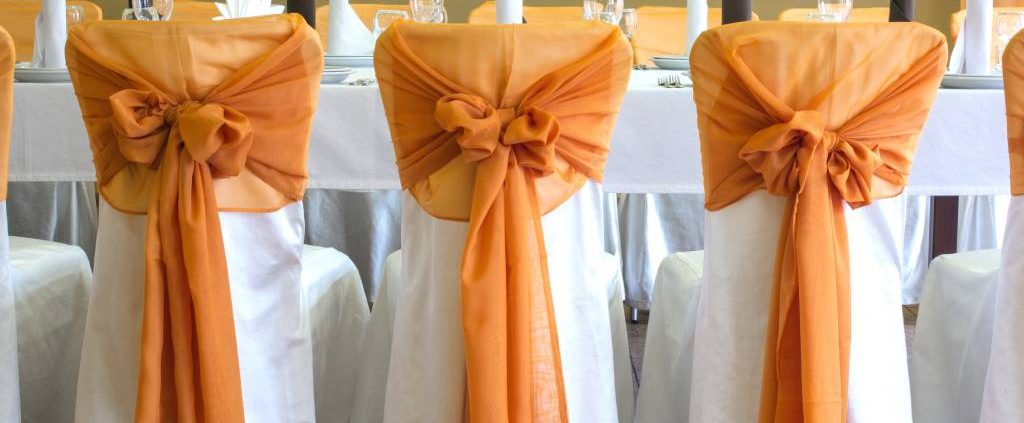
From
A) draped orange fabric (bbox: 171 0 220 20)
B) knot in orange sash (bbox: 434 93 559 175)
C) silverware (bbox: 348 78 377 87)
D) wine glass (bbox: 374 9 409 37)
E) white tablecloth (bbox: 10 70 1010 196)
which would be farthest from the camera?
draped orange fabric (bbox: 171 0 220 20)

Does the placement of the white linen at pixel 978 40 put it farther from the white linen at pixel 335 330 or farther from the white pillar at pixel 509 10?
the white linen at pixel 335 330

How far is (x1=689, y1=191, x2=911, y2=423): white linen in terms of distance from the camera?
149 cm

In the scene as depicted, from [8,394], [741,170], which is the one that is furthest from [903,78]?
[8,394]

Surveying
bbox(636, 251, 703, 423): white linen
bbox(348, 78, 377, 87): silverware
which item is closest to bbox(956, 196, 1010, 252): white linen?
bbox(636, 251, 703, 423): white linen

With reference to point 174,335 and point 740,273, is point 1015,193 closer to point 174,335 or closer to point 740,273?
point 740,273

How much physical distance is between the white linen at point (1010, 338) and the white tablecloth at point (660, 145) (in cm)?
20

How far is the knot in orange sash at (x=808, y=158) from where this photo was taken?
4.52 ft

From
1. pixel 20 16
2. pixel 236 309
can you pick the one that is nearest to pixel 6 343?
pixel 236 309

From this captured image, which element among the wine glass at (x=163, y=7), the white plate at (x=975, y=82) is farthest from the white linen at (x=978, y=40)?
the wine glass at (x=163, y=7)

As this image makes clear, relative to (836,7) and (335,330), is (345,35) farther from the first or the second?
(836,7)

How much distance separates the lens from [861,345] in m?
1.49

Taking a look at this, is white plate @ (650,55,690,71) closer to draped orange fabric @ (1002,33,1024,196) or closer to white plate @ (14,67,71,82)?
draped orange fabric @ (1002,33,1024,196)

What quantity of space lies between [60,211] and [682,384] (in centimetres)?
178

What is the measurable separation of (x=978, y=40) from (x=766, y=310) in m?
0.85
